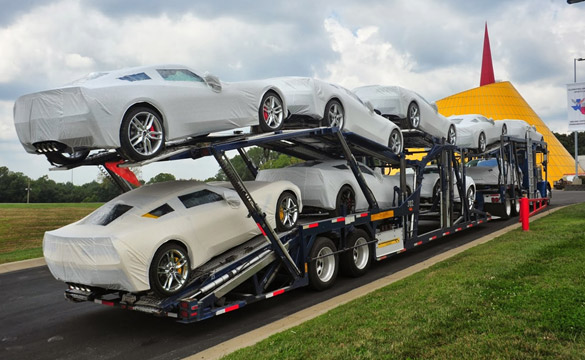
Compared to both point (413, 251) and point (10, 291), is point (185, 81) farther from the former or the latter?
point (413, 251)

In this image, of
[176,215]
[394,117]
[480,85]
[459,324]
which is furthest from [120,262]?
[480,85]

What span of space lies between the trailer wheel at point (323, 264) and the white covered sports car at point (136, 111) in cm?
207

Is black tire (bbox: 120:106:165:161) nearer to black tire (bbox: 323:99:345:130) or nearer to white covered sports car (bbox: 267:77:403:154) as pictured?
white covered sports car (bbox: 267:77:403:154)

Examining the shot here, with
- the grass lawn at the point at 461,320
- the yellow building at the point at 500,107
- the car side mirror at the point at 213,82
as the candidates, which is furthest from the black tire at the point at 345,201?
the yellow building at the point at 500,107

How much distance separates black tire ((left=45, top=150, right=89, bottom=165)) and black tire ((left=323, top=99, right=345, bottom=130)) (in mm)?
4283

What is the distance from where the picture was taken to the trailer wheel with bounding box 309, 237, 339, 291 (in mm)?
7938

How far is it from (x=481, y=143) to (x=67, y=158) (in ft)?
41.3

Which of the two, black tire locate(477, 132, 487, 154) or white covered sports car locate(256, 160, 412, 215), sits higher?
black tire locate(477, 132, 487, 154)

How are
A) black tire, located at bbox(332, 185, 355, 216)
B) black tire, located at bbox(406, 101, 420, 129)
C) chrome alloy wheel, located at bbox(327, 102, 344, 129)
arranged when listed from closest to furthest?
1. black tire, located at bbox(332, 185, 355, 216)
2. chrome alloy wheel, located at bbox(327, 102, 344, 129)
3. black tire, located at bbox(406, 101, 420, 129)

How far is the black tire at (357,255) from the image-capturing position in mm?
8859

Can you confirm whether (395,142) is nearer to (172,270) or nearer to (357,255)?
(357,255)

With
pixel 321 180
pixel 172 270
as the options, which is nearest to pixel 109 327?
pixel 172 270

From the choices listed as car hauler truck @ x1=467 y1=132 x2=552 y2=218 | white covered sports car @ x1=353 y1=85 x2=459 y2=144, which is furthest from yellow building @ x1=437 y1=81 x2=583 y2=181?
white covered sports car @ x1=353 y1=85 x2=459 y2=144

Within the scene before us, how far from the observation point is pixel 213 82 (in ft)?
22.5
